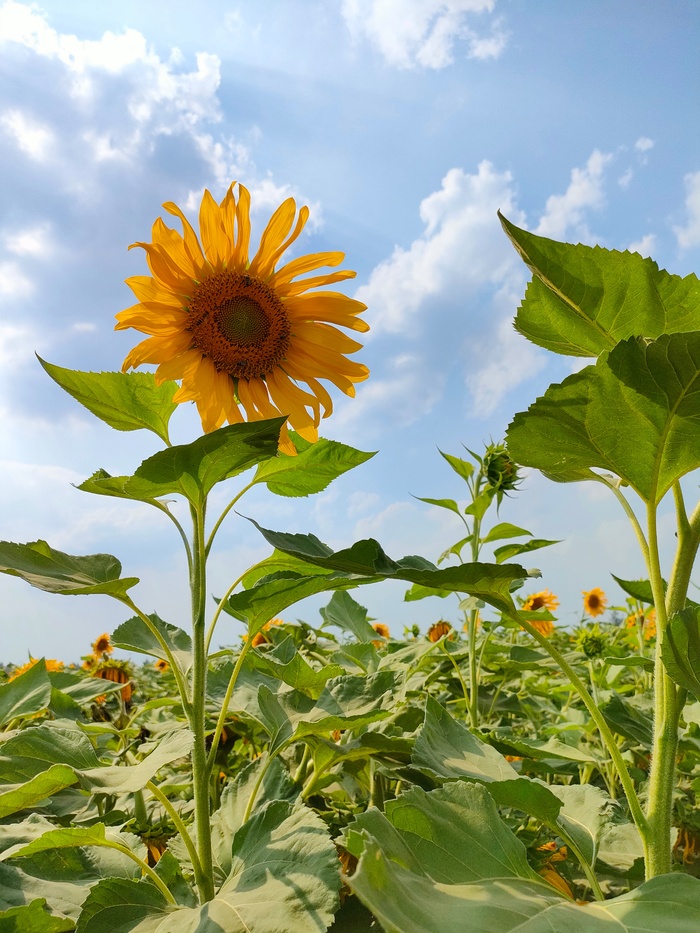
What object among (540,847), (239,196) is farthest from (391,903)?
(239,196)

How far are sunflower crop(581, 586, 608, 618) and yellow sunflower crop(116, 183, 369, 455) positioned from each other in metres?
3.79

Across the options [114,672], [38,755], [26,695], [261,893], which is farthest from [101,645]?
[261,893]

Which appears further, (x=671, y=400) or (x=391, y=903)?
(x=671, y=400)

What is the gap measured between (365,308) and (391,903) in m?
1.16

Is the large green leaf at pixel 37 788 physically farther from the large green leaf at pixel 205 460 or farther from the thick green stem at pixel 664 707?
the thick green stem at pixel 664 707

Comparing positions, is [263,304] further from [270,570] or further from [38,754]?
[38,754]

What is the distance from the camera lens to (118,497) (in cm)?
114

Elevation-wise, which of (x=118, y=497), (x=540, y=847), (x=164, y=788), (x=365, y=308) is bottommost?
(x=540, y=847)

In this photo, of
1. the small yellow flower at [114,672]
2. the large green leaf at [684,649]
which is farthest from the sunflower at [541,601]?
the large green leaf at [684,649]

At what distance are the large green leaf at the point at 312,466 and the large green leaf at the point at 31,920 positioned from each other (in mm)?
688

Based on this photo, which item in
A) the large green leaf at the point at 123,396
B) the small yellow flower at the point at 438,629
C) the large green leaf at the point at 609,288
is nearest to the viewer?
the large green leaf at the point at 609,288

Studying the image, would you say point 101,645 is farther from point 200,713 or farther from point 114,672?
point 200,713

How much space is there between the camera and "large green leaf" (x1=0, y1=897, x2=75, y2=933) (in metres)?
0.92

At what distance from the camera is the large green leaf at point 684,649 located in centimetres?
76
